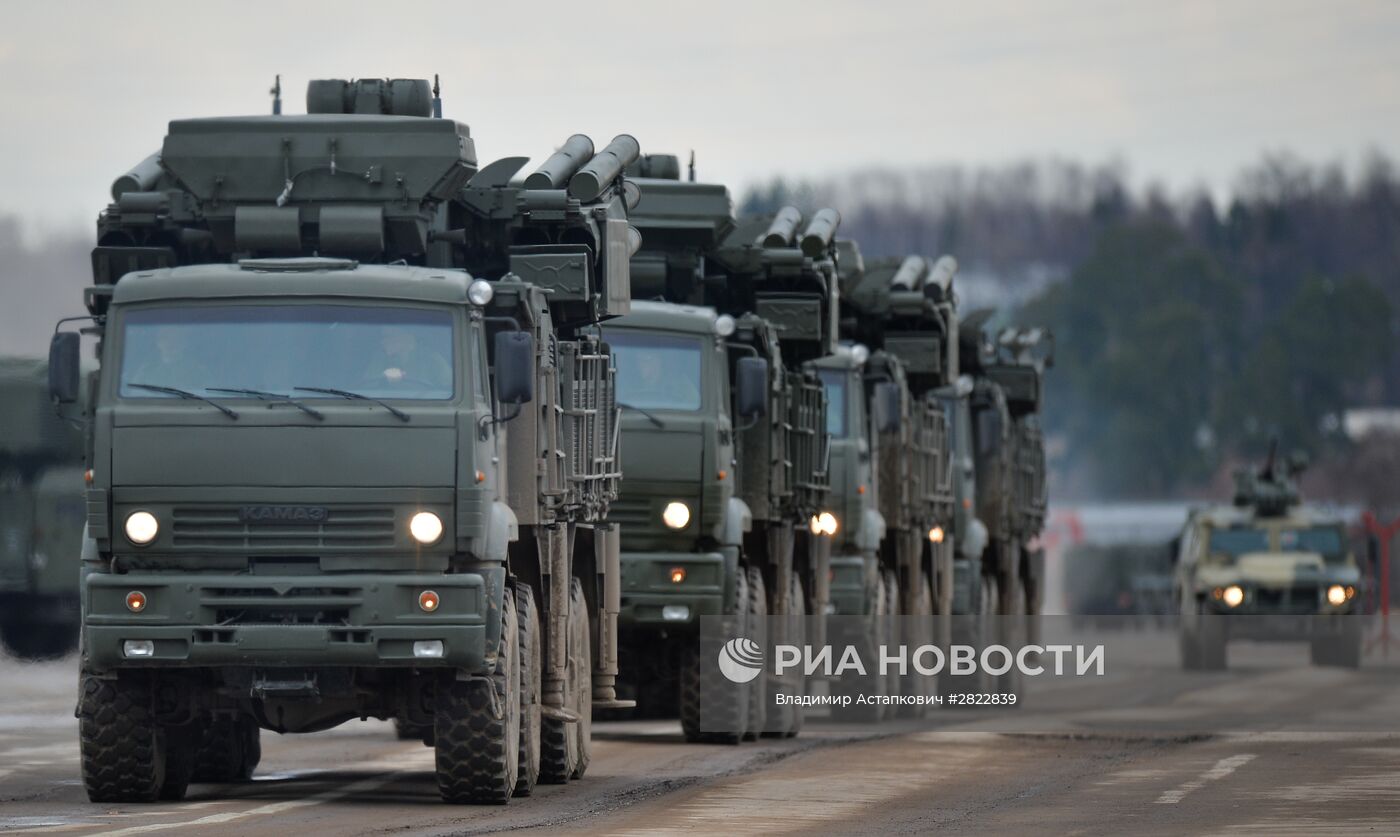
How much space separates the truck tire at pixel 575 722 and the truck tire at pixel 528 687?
2.41ft

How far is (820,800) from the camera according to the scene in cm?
1664

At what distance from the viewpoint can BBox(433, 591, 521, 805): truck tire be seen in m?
15.6

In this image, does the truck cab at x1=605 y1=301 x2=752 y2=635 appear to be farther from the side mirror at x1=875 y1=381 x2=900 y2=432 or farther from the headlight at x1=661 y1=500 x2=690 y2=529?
the side mirror at x1=875 y1=381 x2=900 y2=432

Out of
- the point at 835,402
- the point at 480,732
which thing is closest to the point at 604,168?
the point at 480,732

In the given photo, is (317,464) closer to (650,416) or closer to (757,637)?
(650,416)

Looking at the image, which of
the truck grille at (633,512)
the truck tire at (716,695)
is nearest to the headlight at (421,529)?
the truck grille at (633,512)

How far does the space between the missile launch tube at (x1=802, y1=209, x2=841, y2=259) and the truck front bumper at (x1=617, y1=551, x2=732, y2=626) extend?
3567 millimetres

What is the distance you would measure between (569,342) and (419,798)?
9.85 feet

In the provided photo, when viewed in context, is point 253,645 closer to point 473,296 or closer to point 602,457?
point 473,296

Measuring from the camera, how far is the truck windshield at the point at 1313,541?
40312 mm

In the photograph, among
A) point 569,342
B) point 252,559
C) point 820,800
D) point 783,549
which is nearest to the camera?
point 252,559

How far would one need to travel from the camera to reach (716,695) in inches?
859

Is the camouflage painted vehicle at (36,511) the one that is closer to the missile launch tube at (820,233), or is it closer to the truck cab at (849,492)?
the truck cab at (849,492)

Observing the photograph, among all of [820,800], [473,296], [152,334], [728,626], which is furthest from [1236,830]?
[728,626]
